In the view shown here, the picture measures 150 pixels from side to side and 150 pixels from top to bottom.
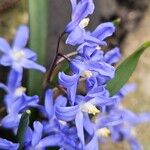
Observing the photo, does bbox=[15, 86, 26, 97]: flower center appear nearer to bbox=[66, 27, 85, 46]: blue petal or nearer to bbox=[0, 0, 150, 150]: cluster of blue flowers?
bbox=[0, 0, 150, 150]: cluster of blue flowers

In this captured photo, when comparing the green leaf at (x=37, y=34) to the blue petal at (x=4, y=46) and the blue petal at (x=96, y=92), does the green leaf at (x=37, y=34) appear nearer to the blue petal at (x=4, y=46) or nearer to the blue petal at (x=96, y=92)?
the blue petal at (x=4, y=46)

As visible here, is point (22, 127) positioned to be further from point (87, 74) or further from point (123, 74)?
point (123, 74)

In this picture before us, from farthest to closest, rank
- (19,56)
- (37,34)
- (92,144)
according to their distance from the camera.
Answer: (37,34), (19,56), (92,144)

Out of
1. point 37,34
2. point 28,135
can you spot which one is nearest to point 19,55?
point 37,34

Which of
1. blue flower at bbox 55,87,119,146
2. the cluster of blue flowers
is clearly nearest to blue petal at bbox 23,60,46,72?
the cluster of blue flowers

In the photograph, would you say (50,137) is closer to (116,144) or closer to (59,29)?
(59,29)
